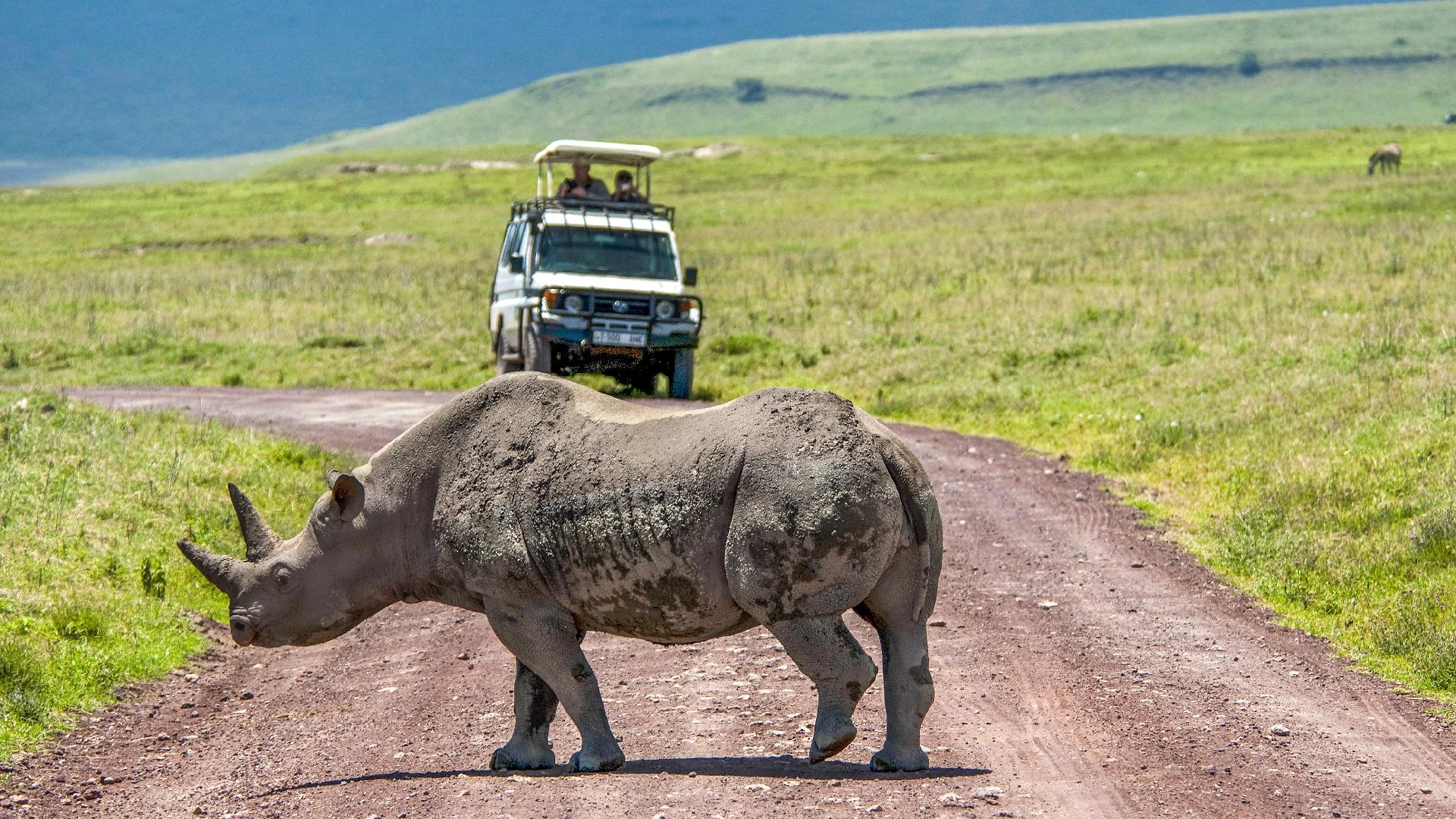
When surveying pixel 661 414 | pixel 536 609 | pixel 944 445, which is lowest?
pixel 944 445

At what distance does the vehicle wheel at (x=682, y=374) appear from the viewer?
22.7 meters

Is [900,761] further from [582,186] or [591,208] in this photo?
[582,186]

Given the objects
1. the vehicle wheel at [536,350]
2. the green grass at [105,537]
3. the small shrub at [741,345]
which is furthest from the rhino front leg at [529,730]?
the small shrub at [741,345]

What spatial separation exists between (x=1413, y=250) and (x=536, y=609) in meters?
27.4

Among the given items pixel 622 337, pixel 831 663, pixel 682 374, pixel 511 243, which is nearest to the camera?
pixel 831 663

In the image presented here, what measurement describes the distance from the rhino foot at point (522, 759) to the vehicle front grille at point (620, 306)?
1441cm

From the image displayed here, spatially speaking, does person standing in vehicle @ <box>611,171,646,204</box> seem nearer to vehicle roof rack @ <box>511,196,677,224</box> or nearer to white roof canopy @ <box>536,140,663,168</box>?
white roof canopy @ <box>536,140,663,168</box>

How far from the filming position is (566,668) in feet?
24.5

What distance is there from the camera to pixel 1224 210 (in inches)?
1853

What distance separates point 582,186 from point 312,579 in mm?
17036

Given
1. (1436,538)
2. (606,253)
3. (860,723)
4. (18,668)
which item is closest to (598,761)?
(860,723)

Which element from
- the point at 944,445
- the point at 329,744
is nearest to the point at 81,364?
the point at 944,445

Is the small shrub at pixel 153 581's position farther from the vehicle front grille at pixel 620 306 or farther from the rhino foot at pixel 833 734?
the vehicle front grille at pixel 620 306

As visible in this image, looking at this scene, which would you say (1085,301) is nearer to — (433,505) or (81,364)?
(81,364)
